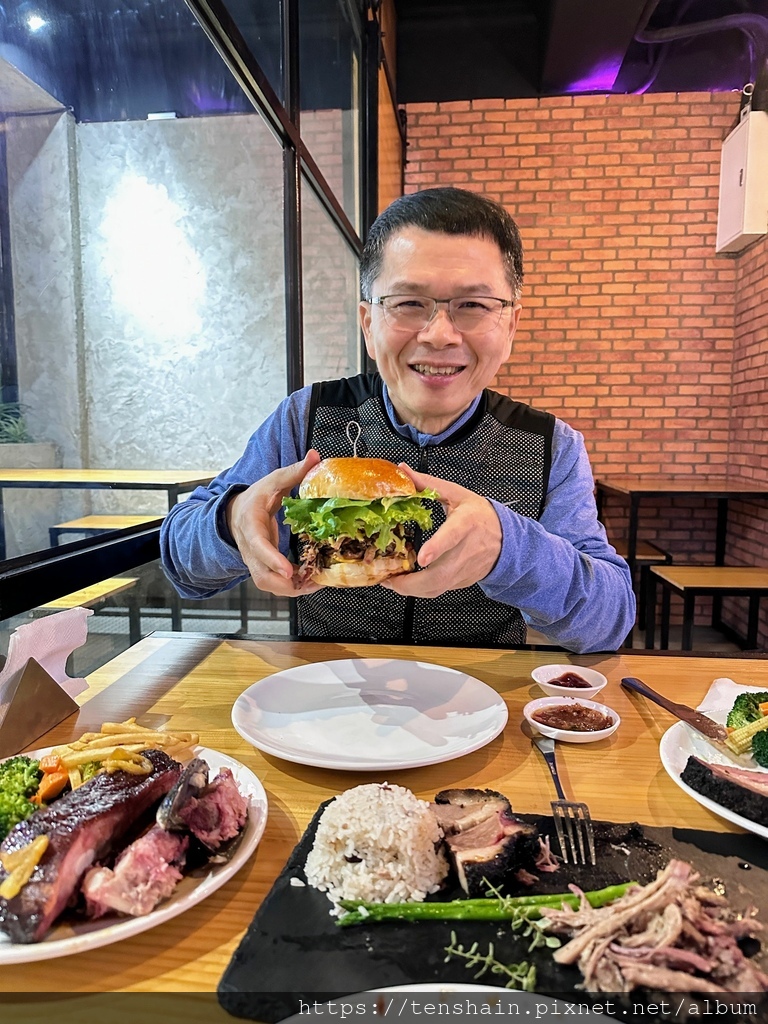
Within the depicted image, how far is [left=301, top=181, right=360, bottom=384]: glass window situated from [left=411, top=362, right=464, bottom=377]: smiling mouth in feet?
7.21

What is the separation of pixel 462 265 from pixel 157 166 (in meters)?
1.39

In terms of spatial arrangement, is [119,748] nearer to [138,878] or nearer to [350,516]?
[138,878]

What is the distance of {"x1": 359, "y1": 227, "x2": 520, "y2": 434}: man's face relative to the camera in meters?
1.64

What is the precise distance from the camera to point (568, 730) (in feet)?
3.82

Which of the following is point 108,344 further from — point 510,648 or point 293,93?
point 293,93

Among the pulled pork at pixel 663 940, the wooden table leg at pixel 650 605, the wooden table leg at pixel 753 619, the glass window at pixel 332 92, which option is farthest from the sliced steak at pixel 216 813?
the wooden table leg at pixel 650 605

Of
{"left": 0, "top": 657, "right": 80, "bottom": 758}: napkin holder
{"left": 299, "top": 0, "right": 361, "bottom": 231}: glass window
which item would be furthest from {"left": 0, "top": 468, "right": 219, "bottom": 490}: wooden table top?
{"left": 299, "top": 0, "right": 361, "bottom": 231}: glass window

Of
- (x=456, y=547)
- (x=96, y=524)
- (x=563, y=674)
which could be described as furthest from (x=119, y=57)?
(x=563, y=674)

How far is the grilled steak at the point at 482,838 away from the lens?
2.51 feet

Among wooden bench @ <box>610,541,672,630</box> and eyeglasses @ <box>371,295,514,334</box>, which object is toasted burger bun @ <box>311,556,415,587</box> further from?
wooden bench @ <box>610,541,672,630</box>

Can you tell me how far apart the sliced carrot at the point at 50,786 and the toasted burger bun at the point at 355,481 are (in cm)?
74

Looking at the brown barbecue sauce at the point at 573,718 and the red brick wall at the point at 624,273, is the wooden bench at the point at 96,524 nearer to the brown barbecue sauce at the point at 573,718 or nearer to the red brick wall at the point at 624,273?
the brown barbecue sauce at the point at 573,718

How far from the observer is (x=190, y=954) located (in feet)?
2.28

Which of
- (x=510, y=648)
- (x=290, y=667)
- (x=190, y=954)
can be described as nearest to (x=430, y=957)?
(x=190, y=954)
